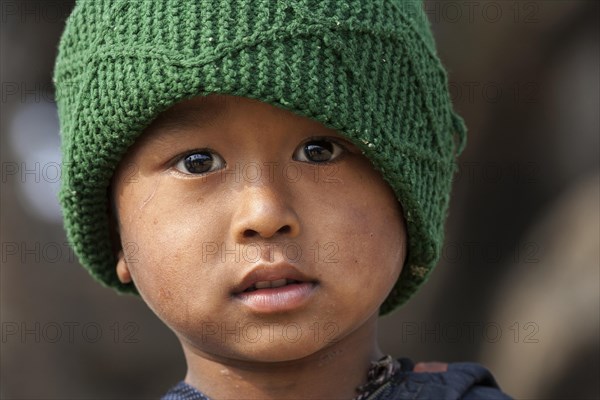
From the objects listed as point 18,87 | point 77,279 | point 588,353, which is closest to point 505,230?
point 588,353

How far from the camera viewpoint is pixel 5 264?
11.8ft

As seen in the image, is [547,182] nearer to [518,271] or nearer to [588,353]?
[518,271]

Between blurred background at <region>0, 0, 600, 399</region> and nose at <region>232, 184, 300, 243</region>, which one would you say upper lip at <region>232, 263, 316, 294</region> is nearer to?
nose at <region>232, 184, 300, 243</region>

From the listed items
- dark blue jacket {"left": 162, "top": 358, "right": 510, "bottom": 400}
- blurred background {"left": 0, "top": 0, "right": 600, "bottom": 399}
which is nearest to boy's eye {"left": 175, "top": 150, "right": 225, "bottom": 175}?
dark blue jacket {"left": 162, "top": 358, "right": 510, "bottom": 400}

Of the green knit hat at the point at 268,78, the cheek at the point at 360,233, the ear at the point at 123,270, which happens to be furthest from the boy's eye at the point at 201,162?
the ear at the point at 123,270

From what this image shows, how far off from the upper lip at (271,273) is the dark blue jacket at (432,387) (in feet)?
1.25

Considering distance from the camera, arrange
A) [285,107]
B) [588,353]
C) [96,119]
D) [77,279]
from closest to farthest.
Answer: [285,107] < [96,119] < [588,353] < [77,279]

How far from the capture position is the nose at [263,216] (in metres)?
1.79

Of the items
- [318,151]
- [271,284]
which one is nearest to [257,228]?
[271,284]

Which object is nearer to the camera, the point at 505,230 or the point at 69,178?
the point at 69,178

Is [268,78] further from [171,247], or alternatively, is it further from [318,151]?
[171,247]

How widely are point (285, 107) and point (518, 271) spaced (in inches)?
78.2

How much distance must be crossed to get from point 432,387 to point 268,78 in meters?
0.79

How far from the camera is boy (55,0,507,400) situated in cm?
183
